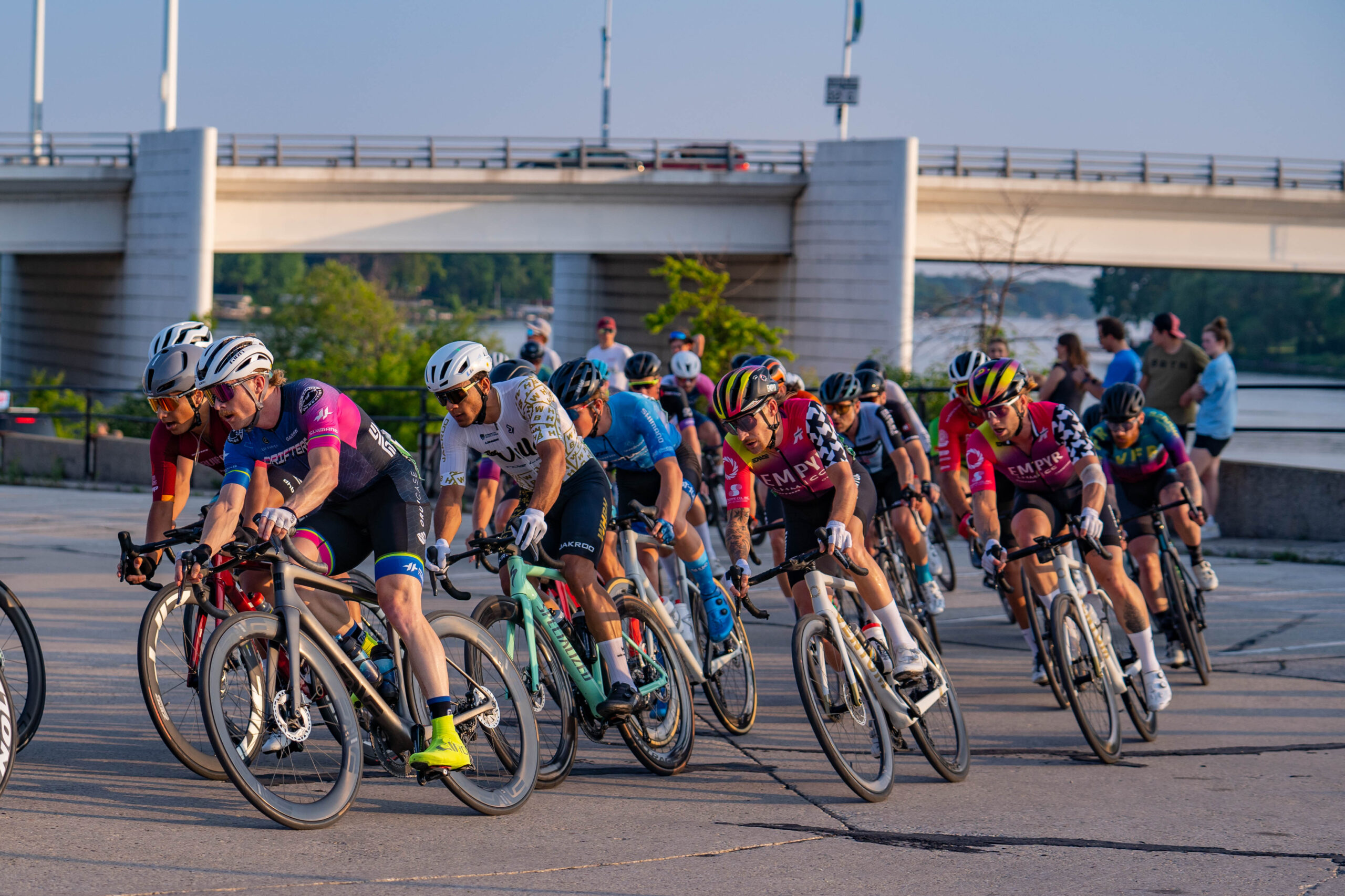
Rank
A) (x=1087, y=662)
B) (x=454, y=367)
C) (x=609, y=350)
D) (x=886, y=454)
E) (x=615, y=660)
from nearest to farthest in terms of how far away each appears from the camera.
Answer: (x=454, y=367)
(x=615, y=660)
(x=1087, y=662)
(x=886, y=454)
(x=609, y=350)

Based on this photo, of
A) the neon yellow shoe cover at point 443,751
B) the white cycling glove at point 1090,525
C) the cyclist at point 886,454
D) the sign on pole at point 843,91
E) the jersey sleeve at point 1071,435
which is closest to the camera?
the neon yellow shoe cover at point 443,751

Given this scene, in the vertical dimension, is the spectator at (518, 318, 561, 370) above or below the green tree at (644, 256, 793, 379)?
below

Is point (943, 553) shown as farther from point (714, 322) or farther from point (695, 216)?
point (695, 216)

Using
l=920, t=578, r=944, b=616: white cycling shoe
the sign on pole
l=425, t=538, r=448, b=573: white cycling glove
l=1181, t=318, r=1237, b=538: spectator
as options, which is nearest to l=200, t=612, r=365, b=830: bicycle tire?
l=425, t=538, r=448, b=573: white cycling glove

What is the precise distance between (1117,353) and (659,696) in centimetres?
873

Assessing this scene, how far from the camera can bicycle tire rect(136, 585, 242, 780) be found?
5516mm

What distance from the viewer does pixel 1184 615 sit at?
8.33 meters

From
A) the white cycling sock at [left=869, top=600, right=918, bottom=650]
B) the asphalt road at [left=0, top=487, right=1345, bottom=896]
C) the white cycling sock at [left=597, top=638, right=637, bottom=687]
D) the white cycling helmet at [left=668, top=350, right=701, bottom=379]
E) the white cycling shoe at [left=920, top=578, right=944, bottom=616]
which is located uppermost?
the white cycling helmet at [left=668, top=350, right=701, bottom=379]

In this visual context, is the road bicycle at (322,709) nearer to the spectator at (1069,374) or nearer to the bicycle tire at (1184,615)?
the bicycle tire at (1184,615)

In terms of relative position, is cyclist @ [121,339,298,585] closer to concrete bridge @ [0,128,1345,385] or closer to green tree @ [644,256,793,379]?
green tree @ [644,256,793,379]

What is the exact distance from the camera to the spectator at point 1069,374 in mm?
13023

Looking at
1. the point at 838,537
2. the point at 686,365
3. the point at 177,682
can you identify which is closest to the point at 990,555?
the point at 838,537

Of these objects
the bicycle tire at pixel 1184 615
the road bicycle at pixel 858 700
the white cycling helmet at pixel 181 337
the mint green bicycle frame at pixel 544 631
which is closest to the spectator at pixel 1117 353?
the bicycle tire at pixel 1184 615

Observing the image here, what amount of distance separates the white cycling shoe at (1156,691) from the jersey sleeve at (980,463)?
1.26 metres
